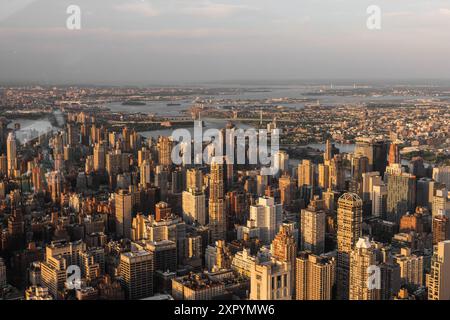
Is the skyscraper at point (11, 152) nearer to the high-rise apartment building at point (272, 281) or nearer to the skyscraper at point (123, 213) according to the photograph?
the skyscraper at point (123, 213)

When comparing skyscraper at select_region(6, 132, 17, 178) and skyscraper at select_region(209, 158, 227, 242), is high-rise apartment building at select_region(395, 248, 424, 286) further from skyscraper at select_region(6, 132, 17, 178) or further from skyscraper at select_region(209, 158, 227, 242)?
skyscraper at select_region(6, 132, 17, 178)

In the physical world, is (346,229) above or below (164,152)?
below

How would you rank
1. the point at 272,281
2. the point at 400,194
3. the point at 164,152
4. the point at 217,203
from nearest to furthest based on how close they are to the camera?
the point at 272,281, the point at 217,203, the point at 400,194, the point at 164,152

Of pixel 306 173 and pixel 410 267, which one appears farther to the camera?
pixel 306 173

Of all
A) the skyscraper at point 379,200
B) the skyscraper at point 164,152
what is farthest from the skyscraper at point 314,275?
the skyscraper at point 164,152

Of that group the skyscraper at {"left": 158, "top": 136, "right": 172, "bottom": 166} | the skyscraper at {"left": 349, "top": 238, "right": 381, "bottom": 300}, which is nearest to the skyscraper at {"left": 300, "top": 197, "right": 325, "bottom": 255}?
the skyscraper at {"left": 349, "top": 238, "right": 381, "bottom": 300}

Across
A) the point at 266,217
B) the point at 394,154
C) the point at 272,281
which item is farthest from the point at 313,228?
the point at 394,154

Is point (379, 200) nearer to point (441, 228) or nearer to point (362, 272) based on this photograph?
point (441, 228)

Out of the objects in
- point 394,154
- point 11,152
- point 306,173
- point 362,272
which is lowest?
point 362,272
